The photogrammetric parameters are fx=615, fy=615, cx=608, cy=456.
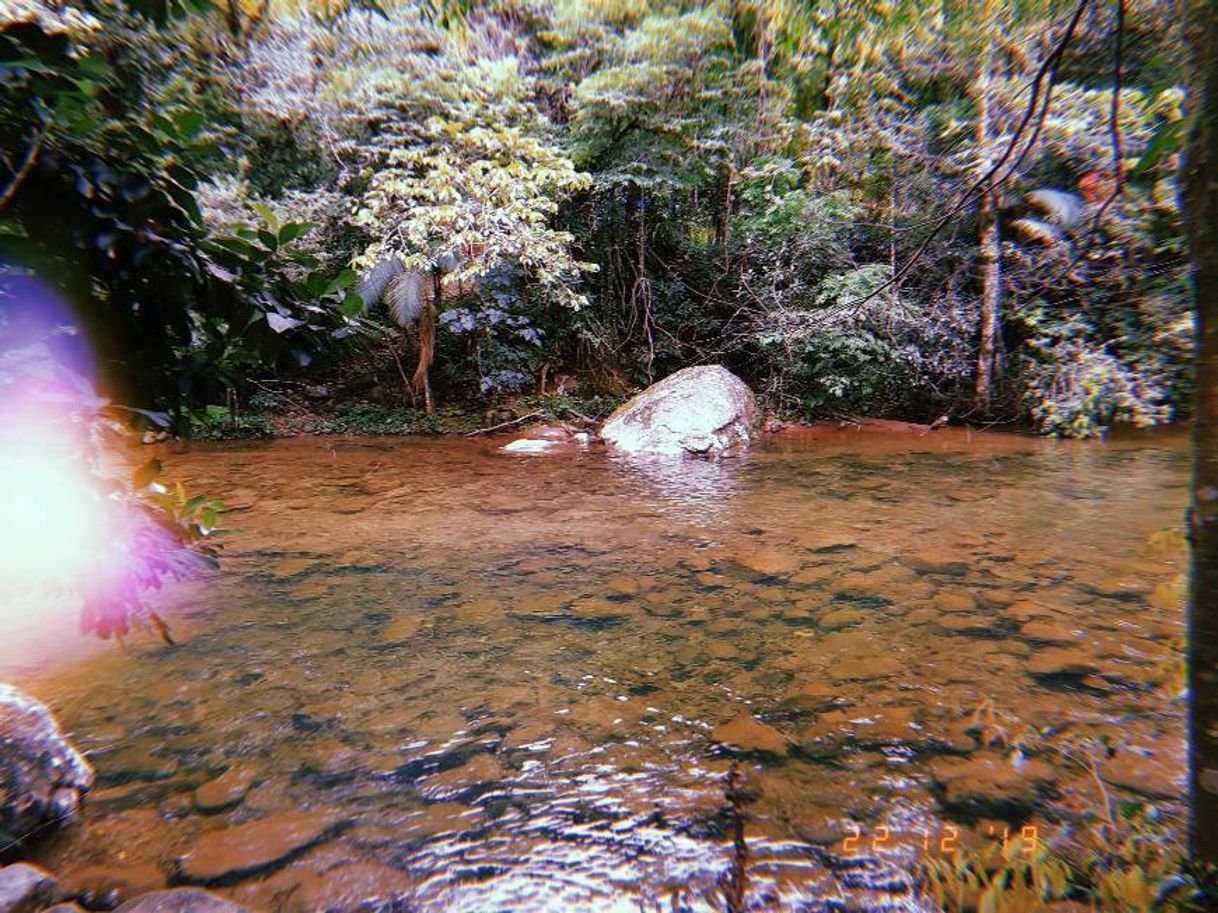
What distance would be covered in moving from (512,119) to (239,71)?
339 cm

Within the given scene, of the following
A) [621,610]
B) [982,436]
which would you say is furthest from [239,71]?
[982,436]

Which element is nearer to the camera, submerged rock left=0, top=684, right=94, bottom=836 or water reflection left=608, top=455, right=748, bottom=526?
submerged rock left=0, top=684, right=94, bottom=836

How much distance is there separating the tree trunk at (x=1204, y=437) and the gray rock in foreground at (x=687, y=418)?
674 centimetres

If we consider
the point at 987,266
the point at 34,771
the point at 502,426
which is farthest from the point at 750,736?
the point at 987,266

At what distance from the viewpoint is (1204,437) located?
3.81ft

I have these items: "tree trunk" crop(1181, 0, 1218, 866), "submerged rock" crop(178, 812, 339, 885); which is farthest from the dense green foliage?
"tree trunk" crop(1181, 0, 1218, 866)

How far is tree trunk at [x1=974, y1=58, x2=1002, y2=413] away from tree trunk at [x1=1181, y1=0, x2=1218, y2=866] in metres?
7.76

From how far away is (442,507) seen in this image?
5438mm
